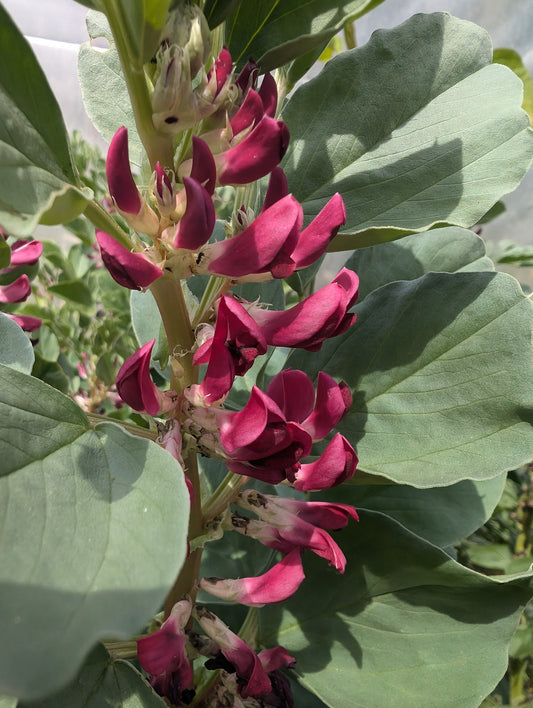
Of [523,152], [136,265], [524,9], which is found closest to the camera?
[136,265]

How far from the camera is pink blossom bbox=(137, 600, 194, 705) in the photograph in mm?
452

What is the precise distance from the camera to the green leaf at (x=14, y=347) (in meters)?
0.56

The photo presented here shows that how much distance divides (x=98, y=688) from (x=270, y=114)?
17.4 inches

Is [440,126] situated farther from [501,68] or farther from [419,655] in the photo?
[419,655]

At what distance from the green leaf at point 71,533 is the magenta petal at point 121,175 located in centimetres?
13

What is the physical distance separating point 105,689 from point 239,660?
0.34ft

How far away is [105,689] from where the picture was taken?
47cm

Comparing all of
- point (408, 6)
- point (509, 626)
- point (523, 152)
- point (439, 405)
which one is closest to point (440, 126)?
point (523, 152)

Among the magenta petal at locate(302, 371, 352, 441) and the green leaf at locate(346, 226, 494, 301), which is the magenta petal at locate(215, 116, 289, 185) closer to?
the magenta petal at locate(302, 371, 352, 441)

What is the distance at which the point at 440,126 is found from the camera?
20.4 inches

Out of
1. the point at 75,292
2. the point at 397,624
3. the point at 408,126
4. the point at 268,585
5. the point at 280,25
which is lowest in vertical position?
the point at 75,292

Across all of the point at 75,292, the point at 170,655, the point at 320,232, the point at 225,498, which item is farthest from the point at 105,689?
the point at 75,292

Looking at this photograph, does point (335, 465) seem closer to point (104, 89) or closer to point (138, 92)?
point (138, 92)

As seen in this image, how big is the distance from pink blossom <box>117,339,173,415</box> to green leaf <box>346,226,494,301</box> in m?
0.34
